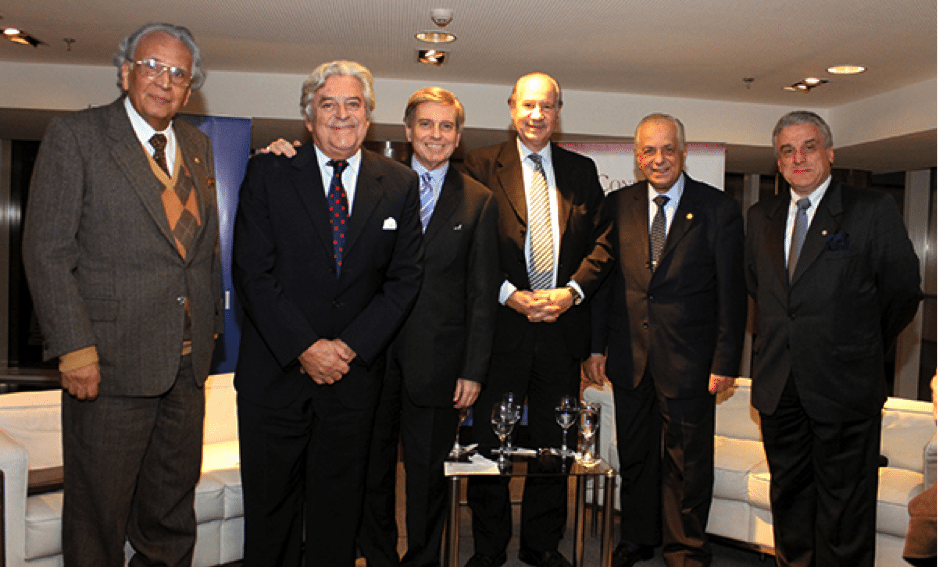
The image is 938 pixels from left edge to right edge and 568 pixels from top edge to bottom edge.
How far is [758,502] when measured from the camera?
3625mm

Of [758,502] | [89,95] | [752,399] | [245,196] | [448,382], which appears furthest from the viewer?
[89,95]

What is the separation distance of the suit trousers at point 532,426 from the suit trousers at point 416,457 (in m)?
0.25

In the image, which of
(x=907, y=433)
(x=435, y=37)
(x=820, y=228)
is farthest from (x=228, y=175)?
(x=907, y=433)

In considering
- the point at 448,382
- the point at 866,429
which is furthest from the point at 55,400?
the point at 866,429

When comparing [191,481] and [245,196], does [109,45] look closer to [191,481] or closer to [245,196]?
[245,196]

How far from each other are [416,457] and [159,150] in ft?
4.99

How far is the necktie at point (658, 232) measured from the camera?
3.47m

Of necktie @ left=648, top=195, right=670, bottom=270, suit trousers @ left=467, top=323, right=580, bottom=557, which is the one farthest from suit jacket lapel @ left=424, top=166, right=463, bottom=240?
necktie @ left=648, top=195, right=670, bottom=270

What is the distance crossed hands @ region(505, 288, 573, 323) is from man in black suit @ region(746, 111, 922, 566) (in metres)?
0.90

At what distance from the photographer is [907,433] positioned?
3770mm

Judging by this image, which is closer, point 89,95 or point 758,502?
point 758,502

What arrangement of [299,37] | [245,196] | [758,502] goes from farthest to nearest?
1. [299,37]
2. [758,502]
3. [245,196]

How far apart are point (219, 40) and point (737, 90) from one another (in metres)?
4.45

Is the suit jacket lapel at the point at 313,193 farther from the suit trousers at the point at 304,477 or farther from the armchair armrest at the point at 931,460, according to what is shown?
the armchair armrest at the point at 931,460
